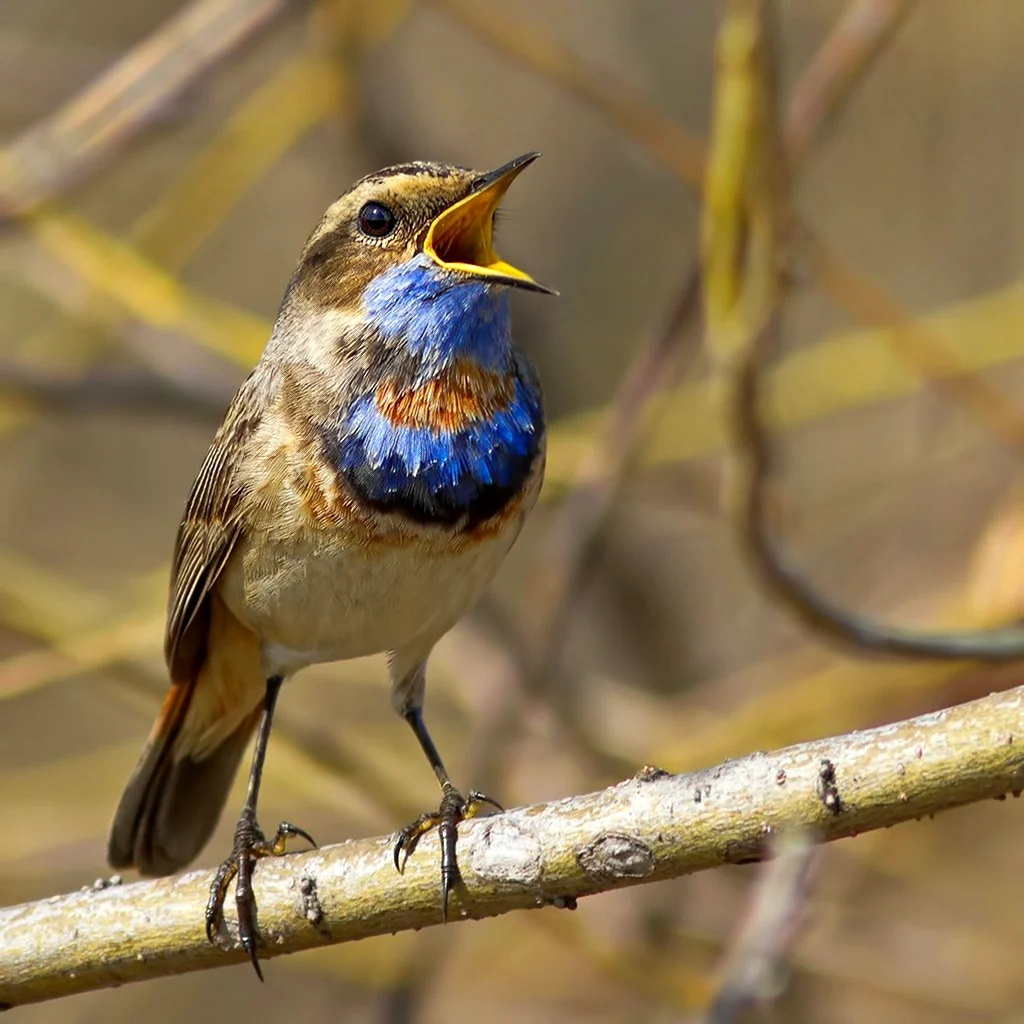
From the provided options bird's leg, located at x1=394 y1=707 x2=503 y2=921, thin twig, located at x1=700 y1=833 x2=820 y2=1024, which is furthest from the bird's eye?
thin twig, located at x1=700 y1=833 x2=820 y2=1024

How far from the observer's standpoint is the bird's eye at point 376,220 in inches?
168

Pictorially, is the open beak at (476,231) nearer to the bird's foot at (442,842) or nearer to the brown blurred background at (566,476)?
the brown blurred background at (566,476)

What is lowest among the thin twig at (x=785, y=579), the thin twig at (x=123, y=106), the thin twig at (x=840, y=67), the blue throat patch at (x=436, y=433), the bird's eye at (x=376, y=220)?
the thin twig at (x=785, y=579)

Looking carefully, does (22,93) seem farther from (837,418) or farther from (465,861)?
(465,861)

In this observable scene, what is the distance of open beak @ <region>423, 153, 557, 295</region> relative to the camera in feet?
13.1

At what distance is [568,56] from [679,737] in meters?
2.48

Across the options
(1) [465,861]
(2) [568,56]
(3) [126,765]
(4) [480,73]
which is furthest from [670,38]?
(1) [465,861]

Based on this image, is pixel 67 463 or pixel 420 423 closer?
pixel 420 423

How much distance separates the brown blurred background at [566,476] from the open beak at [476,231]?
71cm

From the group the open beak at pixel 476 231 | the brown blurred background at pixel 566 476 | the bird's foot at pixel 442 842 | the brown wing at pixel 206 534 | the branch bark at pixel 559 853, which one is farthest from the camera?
the brown blurred background at pixel 566 476

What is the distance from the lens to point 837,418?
320 inches

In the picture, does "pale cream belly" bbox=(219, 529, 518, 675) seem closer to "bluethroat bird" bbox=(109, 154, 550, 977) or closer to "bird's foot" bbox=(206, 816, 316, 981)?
"bluethroat bird" bbox=(109, 154, 550, 977)

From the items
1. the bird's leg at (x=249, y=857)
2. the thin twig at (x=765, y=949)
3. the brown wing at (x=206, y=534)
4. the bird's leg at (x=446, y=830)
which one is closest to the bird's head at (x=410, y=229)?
the brown wing at (x=206, y=534)

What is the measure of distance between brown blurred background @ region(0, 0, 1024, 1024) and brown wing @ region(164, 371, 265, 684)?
581mm
